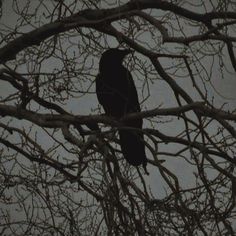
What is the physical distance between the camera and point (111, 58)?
229 inches

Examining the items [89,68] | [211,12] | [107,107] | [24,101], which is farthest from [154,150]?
[107,107]

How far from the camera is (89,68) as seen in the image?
481 cm

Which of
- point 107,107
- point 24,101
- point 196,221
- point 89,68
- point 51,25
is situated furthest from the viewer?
point 107,107

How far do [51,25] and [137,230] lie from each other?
7.21ft

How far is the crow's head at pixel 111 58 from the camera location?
5707 mm

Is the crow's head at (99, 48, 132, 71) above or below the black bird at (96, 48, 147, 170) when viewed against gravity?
above

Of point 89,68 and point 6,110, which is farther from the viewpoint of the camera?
point 89,68

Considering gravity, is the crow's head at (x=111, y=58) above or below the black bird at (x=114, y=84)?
above

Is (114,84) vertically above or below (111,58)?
below

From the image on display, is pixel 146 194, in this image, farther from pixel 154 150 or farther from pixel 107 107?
pixel 107 107

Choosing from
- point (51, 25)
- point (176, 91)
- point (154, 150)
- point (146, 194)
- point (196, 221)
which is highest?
point (51, 25)

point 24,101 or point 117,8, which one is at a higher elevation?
point 117,8

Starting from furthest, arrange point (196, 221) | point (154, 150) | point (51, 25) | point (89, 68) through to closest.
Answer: point (89, 68) → point (51, 25) → point (154, 150) → point (196, 221)

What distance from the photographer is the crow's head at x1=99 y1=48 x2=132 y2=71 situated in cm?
571
